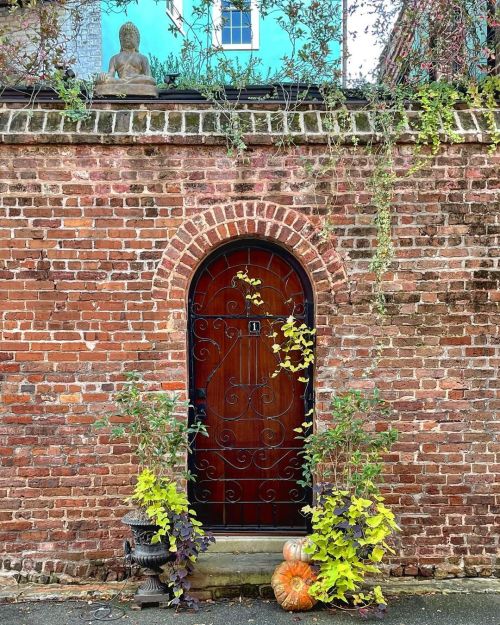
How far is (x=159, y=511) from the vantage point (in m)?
4.53

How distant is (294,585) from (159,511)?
3.60 ft

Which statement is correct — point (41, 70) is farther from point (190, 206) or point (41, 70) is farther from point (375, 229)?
point (375, 229)

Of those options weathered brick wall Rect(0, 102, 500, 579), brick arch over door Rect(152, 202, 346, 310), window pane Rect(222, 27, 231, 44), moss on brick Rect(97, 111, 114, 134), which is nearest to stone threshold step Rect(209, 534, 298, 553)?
weathered brick wall Rect(0, 102, 500, 579)

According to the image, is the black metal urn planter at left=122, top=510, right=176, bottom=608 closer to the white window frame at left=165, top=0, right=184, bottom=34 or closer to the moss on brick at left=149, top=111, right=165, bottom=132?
Answer: the moss on brick at left=149, top=111, right=165, bottom=132

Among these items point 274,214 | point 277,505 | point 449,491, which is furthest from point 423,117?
point 277,505

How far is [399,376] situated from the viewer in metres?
5.06

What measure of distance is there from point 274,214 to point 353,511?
232cm

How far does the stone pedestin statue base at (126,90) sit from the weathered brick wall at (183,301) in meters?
0.25

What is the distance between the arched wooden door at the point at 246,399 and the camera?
5250mm

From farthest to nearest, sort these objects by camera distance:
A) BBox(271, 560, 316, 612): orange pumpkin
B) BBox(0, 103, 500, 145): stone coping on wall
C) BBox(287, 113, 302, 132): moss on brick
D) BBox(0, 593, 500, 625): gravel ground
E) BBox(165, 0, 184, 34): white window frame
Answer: BBox(165, 0, 184, 34): white window frame → BBox(287, 113, 302, 132): moss on brick → BBox(0, 103, 500, 145): stone coping on wall → BBox(271, 560, 316, 612): orange pumpkin → BBox(0, 593, 500, 625): gravel ground

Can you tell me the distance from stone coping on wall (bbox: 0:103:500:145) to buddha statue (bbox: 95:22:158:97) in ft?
0.54

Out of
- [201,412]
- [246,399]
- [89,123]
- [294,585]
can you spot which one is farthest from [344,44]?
[294,585]

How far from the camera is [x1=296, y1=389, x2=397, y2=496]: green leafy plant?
→ 15.3ft

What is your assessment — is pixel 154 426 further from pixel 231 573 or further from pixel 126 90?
pixel 126 90
